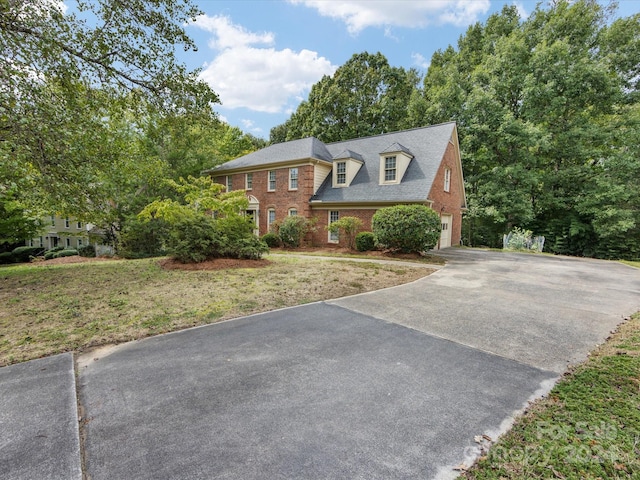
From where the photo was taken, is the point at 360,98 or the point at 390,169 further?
the point at 360,98

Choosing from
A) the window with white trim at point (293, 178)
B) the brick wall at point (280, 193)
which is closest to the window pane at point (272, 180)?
the brick wall at point (280, 193)

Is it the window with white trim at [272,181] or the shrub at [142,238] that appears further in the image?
the window with white trim at [272,181]

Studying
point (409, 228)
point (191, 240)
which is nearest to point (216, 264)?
point (191, 240)

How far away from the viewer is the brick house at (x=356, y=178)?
1575 centimetres

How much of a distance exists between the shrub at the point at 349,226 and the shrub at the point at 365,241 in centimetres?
56

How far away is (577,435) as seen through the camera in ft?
7.39

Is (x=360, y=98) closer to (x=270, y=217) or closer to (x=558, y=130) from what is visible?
(x=558, y=130)

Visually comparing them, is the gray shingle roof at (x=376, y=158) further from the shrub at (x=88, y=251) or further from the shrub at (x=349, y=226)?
the shrub at (x=88, y=251)

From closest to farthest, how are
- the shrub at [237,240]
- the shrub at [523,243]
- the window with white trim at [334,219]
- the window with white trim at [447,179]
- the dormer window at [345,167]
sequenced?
the shrub at [237,240], the window with white trim at [447,179], the window with white trim at [334,219], the dormer window at [345,167], the shrub at [523,243]

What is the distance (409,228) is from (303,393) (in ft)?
34.6

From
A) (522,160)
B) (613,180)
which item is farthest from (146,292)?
(613,180)

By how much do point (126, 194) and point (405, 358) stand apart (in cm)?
1835

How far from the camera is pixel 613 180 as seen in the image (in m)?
18.1

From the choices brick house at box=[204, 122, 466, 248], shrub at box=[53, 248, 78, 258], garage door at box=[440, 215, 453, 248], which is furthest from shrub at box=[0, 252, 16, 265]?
garage door at box=[440, 215, 453, 248]
